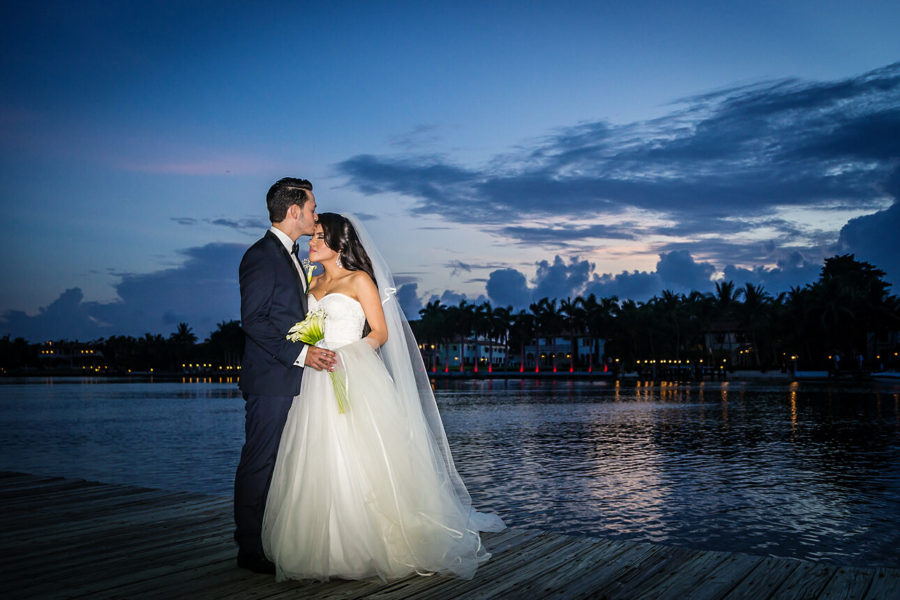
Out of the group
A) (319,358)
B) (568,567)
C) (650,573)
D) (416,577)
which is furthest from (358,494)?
(650,573)

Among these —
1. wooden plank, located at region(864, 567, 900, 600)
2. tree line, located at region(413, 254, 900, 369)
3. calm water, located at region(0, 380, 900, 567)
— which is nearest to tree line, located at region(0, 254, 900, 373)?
tree line, located at region(413, 254, 900, 369)

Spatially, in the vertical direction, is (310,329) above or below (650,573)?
above

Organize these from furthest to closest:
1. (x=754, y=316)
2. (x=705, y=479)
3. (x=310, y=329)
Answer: (x=754, y=316) < (x=705, y=479) < (x=310, y=329)

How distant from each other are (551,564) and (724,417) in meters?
24.8

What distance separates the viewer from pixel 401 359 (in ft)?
18.1

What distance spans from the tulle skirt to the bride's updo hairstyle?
0.66m

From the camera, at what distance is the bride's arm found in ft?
17.4

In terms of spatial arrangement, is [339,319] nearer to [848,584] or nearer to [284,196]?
[284,196]

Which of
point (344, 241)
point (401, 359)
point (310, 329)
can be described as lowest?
point (401, 359)

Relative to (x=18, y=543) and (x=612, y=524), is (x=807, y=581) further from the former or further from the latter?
(x=18, y=543)

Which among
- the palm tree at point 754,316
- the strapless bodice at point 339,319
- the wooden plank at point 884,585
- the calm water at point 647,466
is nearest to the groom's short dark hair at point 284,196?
the strapless bodice at point 339,319

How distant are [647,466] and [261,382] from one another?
11.6 meters

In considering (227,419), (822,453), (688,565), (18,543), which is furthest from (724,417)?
(18,543)

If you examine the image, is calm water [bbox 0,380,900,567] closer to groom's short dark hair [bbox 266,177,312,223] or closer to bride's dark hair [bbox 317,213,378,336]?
bride's dark hair [bbox 317,213,378,336]
